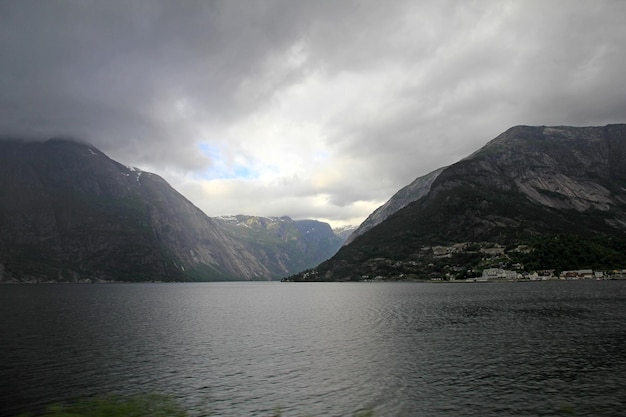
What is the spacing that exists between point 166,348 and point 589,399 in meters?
61.1

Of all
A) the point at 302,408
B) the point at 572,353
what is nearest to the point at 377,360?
the point at 302,408

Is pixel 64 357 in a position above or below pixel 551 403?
above

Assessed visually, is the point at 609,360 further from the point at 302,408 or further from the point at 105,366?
the point at 105,366

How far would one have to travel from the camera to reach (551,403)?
130 feet

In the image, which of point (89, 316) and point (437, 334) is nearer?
point (437, 334)

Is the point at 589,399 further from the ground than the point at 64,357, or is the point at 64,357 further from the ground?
the point at 64,357

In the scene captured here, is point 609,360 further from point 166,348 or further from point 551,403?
point 166,348

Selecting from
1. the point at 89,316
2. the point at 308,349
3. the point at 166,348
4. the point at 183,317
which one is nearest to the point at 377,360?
the point at 308,349

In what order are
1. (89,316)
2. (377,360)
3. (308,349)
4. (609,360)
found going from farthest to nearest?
(89,316)
(308,349)
(377,360)
(609,360)

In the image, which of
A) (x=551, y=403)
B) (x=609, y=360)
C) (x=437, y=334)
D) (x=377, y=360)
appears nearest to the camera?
(x=551, y=403)

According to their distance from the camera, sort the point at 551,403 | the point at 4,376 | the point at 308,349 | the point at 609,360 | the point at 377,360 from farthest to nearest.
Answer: the point at 308,349
the point at 377,360
the point at 609,360
the point at 4,376
the point at 551,403

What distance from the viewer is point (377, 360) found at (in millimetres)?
60219

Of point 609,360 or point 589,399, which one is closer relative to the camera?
point 589,399

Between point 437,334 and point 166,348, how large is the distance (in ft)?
168
